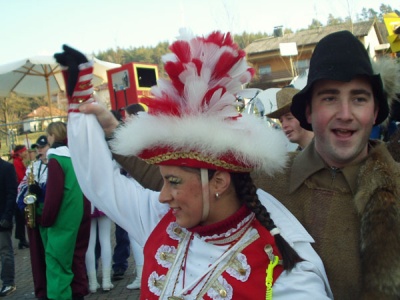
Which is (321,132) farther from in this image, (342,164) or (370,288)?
(370,288)

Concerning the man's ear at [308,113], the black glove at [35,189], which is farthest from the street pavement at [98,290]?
the man's ear at [308,113]

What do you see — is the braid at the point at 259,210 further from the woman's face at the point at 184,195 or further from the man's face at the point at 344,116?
the man's face at the point at 344,116

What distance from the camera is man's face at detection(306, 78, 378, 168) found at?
1964 millimetres

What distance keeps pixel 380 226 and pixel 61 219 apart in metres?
3.65

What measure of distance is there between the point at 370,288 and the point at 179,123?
973mm

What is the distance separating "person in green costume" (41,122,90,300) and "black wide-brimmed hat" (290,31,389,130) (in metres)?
3.18

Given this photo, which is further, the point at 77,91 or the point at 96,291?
the point at 96,291

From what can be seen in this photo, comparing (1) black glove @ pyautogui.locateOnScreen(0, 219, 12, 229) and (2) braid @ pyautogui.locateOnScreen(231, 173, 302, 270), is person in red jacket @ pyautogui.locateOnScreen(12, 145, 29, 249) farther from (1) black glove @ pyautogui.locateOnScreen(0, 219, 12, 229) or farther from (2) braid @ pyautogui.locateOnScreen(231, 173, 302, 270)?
(2) braid @ pyautogui.locateOnScreen(231, 173, 302, 270)

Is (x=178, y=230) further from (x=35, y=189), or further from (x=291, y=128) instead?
(x=35, y=189)

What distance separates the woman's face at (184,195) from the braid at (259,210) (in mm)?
196

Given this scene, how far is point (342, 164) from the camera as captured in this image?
207cm

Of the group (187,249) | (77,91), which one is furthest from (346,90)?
(77,91)

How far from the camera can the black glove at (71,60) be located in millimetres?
1805

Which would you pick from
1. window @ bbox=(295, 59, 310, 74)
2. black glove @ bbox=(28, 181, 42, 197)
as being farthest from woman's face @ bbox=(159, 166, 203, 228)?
black glove @ bbox=(28, 181, 42, 197)
